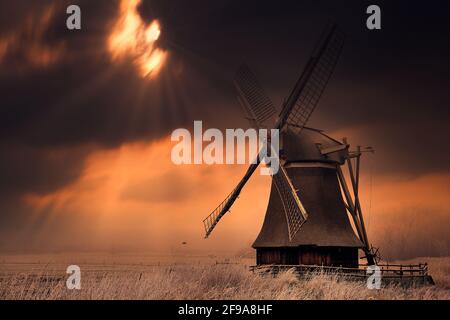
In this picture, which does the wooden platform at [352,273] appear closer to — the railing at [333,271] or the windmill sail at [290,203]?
the railing at [333,271]

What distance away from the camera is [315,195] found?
2895cm

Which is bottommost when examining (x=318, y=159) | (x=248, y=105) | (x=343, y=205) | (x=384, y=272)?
(x=384, y=272)

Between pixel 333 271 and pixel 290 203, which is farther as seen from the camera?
pixel 290 203

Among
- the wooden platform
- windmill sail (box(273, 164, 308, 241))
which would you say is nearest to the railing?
the wooden platform

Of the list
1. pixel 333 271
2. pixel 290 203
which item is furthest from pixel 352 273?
pixel 290 203

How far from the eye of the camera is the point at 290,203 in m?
28.2

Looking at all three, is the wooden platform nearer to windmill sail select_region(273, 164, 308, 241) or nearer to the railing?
the railing

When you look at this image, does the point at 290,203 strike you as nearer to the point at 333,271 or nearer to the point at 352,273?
the point at 333,271

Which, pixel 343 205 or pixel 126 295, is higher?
pixel 343 205

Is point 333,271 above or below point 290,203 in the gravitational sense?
below

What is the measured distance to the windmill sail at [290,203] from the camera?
27141 mm
